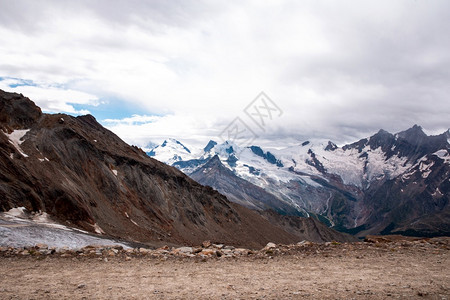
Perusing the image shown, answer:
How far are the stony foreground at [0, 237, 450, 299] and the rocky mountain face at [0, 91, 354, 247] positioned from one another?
37.3 metres

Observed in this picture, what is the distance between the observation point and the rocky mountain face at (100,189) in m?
57.1

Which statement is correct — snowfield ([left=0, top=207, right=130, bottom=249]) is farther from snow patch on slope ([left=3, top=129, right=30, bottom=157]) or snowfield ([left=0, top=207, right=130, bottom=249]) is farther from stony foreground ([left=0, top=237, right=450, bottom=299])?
snow patch on slope ([left=3, top=129, right=30, bottom=157])

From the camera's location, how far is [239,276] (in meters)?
14.3

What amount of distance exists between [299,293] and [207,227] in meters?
103

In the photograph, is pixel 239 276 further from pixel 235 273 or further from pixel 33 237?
pixel 33 237

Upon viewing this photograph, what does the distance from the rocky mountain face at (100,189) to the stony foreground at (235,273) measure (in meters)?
37.3

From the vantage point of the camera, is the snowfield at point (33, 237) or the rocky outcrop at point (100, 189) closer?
the snowfield at point (33, 237)

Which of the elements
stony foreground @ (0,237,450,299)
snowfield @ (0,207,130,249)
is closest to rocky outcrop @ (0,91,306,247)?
snowfield @ (0,207,130,249)

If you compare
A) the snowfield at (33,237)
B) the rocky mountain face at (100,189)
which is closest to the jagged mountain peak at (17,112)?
the rocky mountain face at (100,189)

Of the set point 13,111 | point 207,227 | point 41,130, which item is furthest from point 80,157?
point 207,227

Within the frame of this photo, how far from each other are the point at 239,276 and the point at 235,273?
50 centimetres

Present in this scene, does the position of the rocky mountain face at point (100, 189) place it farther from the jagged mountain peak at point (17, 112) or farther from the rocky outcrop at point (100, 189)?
the jagged mountain peak at point (17, 112)

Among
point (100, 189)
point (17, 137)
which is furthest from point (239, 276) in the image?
point (100, 189)

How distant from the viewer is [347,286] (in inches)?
504
